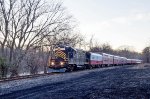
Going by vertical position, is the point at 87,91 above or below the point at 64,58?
below

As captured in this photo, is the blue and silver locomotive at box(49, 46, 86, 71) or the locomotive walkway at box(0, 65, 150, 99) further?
the blue and silver locomotive at box(49, 46, 86, 71)

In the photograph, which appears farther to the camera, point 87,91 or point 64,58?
point 64,58

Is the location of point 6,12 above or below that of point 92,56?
above

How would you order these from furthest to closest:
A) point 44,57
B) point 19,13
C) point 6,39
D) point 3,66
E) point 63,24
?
point 44,57 → point 63,24 → point 19,13 → point 6,39 → point 3,66

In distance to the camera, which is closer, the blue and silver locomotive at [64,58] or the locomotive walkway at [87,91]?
the locomotive walkway at [87,91]

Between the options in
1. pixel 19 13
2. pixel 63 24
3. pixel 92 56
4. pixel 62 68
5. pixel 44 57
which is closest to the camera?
pixel 62 68

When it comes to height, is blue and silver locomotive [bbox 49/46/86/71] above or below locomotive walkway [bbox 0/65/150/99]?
above

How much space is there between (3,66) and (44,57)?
89.3 ft

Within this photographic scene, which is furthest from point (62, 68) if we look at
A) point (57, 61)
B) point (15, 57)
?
point (15, 57)

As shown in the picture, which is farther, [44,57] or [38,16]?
[44,57]

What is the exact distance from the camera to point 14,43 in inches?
1489

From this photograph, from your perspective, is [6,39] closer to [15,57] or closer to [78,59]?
[15,57]

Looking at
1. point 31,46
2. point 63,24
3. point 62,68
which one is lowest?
point 62,68

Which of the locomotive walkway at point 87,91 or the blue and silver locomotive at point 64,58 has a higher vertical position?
the blue and silver locomotive at point 64,58
